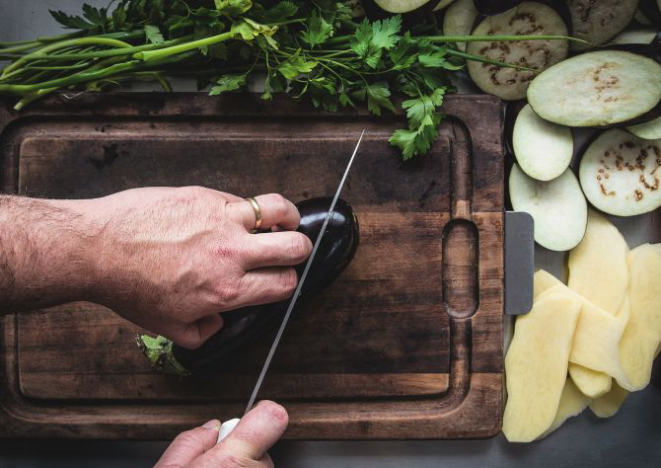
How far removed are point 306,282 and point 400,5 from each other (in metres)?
0.96

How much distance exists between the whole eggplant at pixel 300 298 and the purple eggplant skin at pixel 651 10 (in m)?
1.26

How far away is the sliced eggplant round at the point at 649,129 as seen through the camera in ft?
6.24

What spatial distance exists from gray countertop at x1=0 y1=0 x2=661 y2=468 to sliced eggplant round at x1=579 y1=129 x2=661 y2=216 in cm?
12

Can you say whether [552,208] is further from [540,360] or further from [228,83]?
[228,83]

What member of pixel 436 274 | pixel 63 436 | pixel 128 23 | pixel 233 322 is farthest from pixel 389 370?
pixel 128 23

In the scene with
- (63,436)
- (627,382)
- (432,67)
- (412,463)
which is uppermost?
(432,67)

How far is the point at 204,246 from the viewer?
4.99 ft

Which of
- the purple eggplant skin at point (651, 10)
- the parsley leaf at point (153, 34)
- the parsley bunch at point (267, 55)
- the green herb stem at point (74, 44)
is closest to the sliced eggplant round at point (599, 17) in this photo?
the purple eggplant skin at point (651, 10)

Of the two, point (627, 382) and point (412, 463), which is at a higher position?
point (627, 382)

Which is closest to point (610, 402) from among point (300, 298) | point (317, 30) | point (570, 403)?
point (570, 403)

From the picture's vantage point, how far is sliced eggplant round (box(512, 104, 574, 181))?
6.29 feet

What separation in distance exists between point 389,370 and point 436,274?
14.8 inches

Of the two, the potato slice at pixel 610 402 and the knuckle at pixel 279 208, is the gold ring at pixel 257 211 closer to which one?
the knuckle at pixel 279 208

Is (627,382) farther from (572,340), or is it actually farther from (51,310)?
(51,310)
